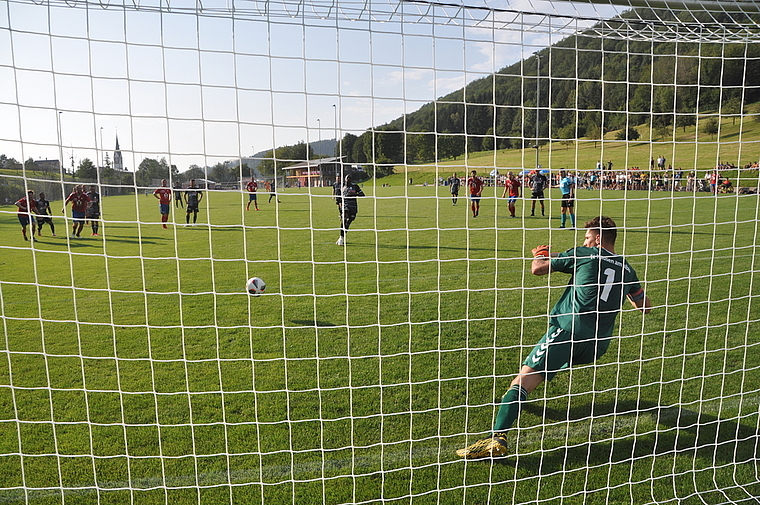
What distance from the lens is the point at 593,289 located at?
3.63m

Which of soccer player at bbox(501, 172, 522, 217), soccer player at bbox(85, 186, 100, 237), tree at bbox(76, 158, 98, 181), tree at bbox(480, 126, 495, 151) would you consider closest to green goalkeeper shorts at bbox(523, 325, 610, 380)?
tree at bbox(480, 126, 495, 151)

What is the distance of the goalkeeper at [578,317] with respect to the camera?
3.55m

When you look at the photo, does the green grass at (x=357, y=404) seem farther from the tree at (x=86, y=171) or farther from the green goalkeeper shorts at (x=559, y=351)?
the tree at (x=86, y=171)

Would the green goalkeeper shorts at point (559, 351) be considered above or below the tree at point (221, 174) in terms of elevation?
below

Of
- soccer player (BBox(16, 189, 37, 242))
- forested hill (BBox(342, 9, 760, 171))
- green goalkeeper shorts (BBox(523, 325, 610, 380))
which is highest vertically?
forested hill (BBox(342, 9, 760, 171))

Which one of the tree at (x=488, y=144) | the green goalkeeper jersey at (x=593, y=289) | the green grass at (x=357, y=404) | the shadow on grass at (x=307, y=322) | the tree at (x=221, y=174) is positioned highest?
the tree at (x=488, y=144)

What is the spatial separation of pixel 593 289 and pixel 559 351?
19.4 inches

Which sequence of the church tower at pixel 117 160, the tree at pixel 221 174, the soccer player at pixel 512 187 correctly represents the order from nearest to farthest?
the church tower at pixel 117 160 < the tree at pixel 221 174 < the soccer player at pixel 512 187

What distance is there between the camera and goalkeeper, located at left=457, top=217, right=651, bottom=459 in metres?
3.55

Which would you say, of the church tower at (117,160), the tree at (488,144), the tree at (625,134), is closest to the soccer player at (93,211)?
the church tower at (117,160)

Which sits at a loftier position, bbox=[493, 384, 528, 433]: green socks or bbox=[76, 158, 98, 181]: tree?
bbox=[76, 158, 98, 181]: tree

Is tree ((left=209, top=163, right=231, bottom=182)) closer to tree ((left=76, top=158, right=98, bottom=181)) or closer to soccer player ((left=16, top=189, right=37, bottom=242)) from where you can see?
tree ((left=76, top=158, right=98, bottom=181))

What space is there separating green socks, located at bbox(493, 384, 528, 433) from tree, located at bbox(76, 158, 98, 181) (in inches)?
119

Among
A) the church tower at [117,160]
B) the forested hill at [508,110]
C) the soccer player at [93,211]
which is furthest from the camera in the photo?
the soccer player at [93,211]
